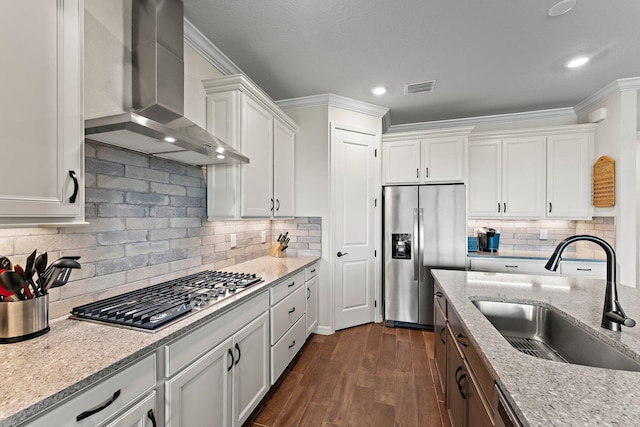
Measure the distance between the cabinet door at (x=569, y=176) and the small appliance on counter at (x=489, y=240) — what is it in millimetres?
654

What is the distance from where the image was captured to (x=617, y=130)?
3053 mm

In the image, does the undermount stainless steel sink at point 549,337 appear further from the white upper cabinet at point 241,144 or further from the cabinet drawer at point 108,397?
the white upper cabinet at point 241,144

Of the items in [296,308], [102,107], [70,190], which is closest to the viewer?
[70,190]

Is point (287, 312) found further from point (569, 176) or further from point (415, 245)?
point (569, 176)

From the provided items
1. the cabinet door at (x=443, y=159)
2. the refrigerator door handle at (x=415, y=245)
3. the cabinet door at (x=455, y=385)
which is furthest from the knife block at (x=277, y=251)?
the cabinet door at (x=443, y=159)

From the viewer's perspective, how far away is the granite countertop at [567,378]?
2.18ft

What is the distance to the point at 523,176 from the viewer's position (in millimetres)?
3623

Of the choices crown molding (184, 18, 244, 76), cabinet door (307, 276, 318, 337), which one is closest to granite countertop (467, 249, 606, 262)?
cabinet door (307, 276, 318, 337)

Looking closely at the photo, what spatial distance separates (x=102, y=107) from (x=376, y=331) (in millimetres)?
3266

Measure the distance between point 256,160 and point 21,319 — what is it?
1755mm

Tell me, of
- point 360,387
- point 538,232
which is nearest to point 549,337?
point 360,387

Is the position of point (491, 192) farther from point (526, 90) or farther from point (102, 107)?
point (102, 107)

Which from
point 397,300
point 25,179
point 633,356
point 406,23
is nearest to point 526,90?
point 406,23

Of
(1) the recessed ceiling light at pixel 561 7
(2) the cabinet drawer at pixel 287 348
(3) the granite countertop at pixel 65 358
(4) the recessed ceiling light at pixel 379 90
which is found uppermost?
(1) the recessed ceiling light at pixel 561 7
